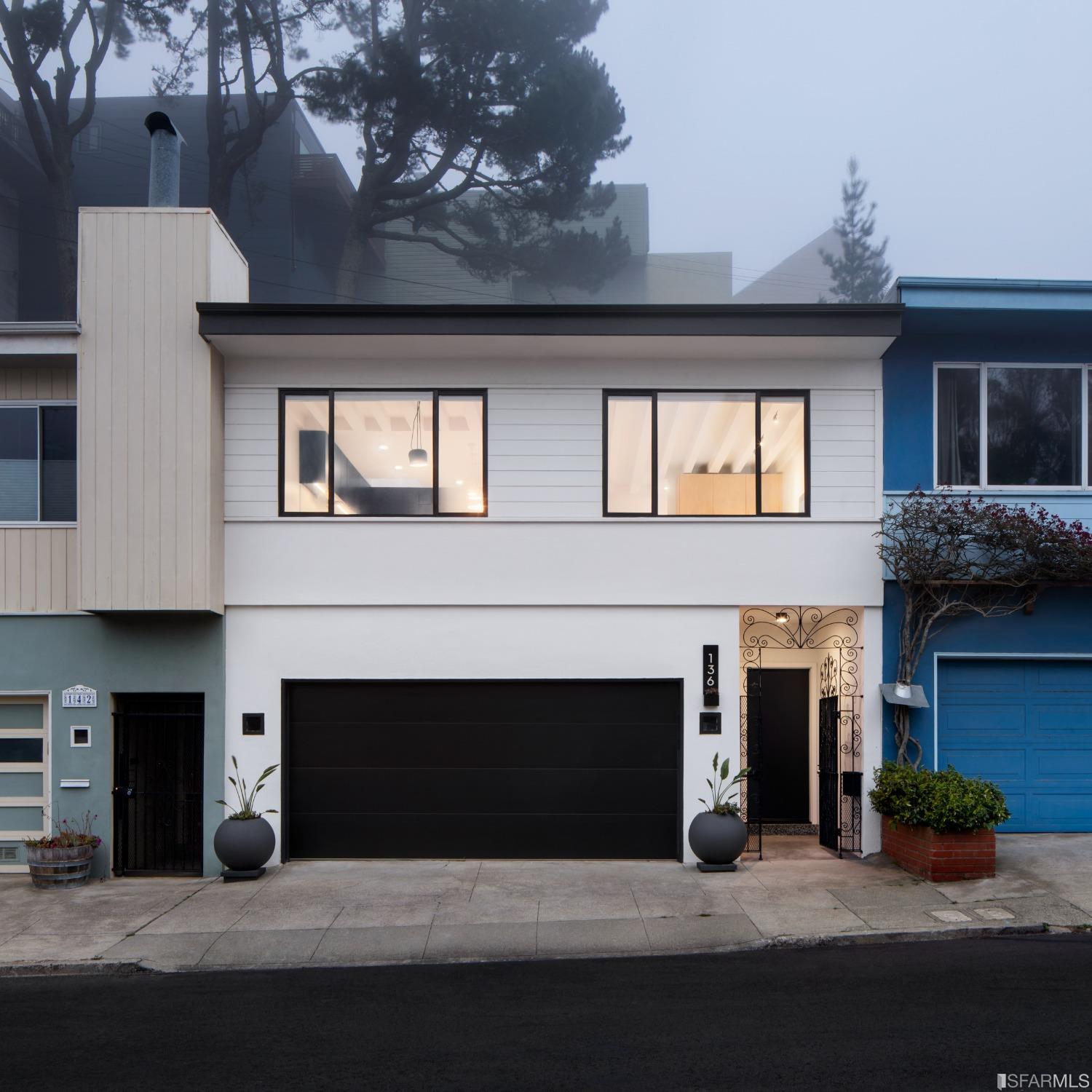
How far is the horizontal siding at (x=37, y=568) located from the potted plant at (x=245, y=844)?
317 centimetres

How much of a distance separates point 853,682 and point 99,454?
29.0 feet

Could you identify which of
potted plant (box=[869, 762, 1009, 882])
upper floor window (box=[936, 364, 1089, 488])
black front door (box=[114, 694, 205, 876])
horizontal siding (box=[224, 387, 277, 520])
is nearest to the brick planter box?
potted plant (box=[869, 762, 1009, 882])

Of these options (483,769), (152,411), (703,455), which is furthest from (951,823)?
(152,411)

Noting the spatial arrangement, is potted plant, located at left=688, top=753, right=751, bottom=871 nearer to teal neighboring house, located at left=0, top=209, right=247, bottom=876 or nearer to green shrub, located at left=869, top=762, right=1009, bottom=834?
green shrub, located at left=869, top=762, right=1009, bottom=834

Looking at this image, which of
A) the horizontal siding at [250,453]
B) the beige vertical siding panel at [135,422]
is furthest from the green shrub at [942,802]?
the beige vertical siding panel at [135,422]

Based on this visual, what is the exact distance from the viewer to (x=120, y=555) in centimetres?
1168

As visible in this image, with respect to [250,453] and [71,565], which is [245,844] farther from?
[250,453]

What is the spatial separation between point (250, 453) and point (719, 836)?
22.2ft

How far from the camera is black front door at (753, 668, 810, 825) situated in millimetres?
14508

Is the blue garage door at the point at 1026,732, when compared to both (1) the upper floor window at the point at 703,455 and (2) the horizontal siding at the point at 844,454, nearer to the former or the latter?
(2) the horizontal siding at the point at 844,454

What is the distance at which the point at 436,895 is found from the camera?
1078cm

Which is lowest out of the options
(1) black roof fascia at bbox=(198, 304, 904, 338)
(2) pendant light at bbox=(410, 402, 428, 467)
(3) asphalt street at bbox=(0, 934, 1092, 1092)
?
(3) asphalt street at bbox=(0, 934, 1092, 1092)

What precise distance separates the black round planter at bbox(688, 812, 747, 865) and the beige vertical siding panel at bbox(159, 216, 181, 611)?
243 inches

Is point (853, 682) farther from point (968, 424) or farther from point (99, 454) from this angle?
point (99, 454)
